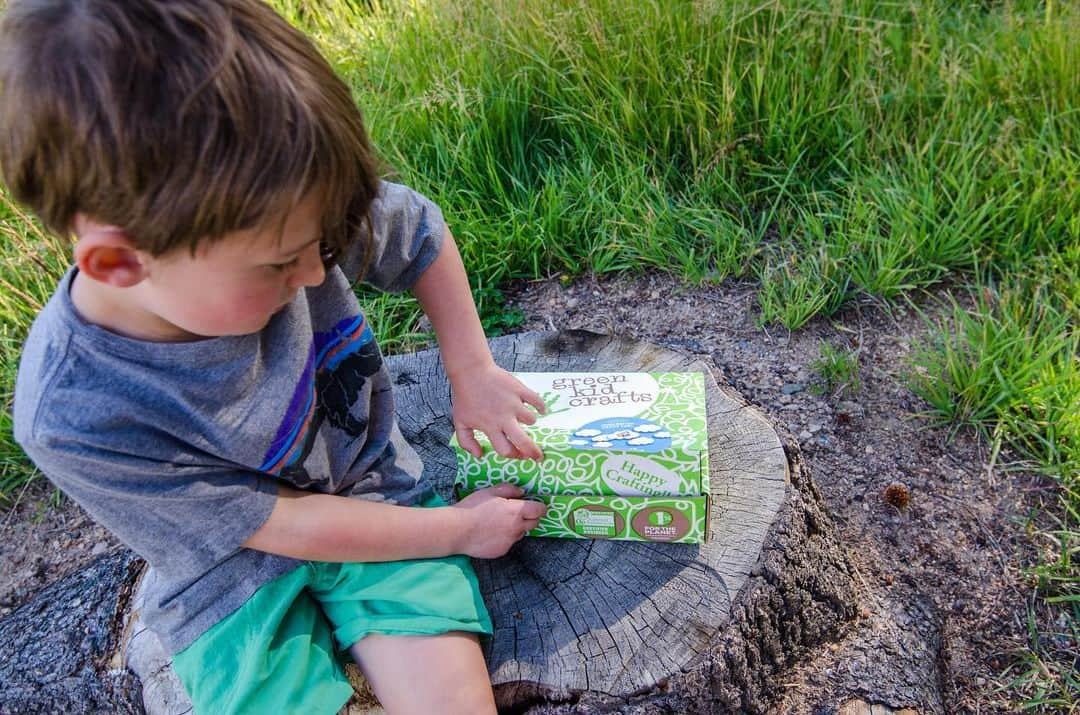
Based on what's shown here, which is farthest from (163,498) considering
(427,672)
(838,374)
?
(838,374)

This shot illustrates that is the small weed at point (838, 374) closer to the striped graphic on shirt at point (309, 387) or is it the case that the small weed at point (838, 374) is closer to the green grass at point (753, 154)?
the green grass at point (753, 154)

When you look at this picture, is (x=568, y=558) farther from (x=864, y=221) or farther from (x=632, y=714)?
(x=864, y=221)

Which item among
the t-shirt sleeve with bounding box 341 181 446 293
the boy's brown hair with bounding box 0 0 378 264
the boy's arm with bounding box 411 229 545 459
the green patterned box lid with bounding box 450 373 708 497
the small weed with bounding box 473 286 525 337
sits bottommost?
the small weed with bounding box 473 286 525 337

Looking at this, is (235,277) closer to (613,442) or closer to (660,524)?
(613,442)

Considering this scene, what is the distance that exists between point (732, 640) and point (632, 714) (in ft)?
0.64

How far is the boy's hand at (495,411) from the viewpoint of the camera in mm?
1481

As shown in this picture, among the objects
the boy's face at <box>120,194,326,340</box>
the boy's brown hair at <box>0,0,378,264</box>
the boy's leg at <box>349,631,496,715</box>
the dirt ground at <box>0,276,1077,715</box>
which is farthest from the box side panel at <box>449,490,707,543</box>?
the boy's brown hair at <box>0,0,378,264</box>

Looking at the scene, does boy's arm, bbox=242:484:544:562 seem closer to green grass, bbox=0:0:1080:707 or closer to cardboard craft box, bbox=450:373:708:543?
cardboard craft box, bbox=450:373:708:543

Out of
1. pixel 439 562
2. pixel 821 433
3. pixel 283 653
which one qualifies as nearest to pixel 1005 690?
pixel 821 433

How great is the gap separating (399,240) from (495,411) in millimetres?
341

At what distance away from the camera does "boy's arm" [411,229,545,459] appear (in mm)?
1507

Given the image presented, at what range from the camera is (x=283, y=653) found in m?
1.35

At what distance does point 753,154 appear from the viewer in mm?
2545

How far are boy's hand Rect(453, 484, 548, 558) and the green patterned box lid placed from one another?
0.19 ft
